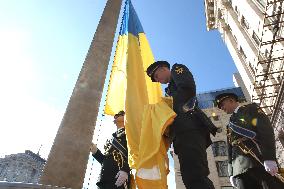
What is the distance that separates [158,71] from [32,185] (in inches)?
99.9

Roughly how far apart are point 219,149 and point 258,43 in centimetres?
1632

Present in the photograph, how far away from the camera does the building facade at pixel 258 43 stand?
15375 millimetres

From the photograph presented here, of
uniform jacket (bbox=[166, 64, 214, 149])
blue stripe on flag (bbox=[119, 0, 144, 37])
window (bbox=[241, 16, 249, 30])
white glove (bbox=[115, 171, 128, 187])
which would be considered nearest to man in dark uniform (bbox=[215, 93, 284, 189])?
uniform jacket (bbox=[166, 64, 214, 149])

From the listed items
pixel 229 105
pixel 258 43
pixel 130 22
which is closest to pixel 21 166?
pixel 258 43

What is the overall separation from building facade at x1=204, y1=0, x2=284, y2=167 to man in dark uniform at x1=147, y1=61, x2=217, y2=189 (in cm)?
1167

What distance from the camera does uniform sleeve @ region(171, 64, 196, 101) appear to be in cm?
381

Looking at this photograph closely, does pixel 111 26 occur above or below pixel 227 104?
above

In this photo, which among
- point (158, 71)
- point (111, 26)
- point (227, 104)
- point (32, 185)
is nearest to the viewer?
point (32, 185)

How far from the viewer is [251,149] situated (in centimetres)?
402

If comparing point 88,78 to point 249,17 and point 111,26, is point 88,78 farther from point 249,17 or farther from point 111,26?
point 249,17

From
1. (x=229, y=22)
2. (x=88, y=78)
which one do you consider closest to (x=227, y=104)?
(x=88, y=78)

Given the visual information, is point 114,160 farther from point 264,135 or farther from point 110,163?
point 264,135

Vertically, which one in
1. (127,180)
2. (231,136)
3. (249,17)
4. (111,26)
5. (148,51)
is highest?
(249,17)

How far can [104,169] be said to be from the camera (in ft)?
17.0
